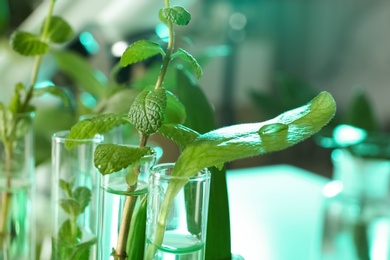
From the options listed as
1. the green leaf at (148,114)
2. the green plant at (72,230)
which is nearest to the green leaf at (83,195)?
the green plant at (72,230)

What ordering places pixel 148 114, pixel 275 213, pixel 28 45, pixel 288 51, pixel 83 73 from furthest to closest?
pixel 288 51
pixel 275 213
pixel 83 73
pixel 28 45
pixel 148 114

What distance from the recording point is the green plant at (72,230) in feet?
1.20

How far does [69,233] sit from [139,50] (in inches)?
4.8

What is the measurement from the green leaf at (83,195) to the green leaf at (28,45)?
93 millimetres

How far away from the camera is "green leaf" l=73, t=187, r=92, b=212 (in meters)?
0.36

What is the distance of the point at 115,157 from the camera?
27 cm

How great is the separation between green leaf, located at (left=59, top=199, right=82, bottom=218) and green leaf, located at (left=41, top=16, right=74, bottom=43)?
115 mm

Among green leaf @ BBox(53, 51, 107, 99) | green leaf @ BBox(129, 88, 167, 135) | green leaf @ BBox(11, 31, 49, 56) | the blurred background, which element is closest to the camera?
green leaf @ BBox(129, 88, 167, 135)

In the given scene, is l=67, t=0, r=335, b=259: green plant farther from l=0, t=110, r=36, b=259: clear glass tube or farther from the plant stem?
l=0, t=110, r=36, b=259: clear glass tube

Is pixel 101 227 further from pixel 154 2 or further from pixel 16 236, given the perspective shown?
pixel 154 2

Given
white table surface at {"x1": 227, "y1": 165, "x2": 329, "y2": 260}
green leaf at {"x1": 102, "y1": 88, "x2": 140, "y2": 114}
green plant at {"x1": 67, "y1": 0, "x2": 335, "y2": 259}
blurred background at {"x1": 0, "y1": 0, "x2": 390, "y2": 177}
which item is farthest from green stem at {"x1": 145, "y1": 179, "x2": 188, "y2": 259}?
blurred background at {"x1": 0, "y1": 0, "x2": 390, "y2": 177}

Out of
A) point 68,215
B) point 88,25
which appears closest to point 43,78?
point 88,25

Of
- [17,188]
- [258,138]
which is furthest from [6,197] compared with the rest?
[258,138]

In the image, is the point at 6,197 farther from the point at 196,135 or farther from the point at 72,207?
the point at 196,135
